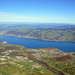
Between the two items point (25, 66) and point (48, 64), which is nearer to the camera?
point (25, 66)

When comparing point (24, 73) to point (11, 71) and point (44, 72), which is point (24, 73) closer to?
point (11, 71)

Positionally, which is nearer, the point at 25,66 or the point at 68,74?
the point at 68,74

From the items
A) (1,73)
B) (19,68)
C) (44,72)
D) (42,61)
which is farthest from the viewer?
(42,61)

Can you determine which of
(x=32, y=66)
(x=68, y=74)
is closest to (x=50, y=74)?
(x=68, y=74)

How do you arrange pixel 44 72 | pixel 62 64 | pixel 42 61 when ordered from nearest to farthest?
pixel 44 72 < pixel 62 64 < pixel 42 61

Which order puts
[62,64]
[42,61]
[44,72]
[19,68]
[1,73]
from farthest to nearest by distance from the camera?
[42,61]
[62,64]
[19,68]
[44,72]
[1,73]

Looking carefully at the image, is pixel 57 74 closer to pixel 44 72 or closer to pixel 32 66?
pixel 44 72

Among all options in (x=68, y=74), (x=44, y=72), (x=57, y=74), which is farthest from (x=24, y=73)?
(x=68, y=74)

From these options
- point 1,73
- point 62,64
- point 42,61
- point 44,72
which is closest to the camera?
point 1,73
